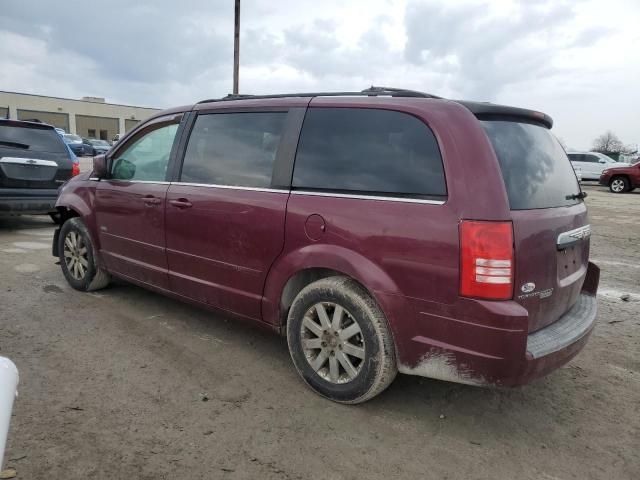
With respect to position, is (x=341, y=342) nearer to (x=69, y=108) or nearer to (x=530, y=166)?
(x=530, y=166)

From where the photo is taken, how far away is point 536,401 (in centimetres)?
304

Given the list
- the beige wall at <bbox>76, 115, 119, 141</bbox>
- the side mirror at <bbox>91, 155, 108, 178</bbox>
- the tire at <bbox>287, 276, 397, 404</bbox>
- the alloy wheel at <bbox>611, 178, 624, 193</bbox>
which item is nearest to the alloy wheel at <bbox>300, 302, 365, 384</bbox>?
the tire at <bbox>287, 276, 397, 404</bbox>

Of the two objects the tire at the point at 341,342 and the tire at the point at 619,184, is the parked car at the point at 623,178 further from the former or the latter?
the tire at the point at 341,342

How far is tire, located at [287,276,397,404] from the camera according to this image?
8.87 ft

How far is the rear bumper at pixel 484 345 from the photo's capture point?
7.68 feet

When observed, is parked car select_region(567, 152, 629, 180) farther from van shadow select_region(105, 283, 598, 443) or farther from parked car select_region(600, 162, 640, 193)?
van shadow select_region(105, 283, 598, 443)

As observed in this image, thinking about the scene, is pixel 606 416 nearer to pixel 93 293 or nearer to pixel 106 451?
pixel 106 451

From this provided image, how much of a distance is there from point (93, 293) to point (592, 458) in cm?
442

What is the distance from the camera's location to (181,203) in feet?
12.0

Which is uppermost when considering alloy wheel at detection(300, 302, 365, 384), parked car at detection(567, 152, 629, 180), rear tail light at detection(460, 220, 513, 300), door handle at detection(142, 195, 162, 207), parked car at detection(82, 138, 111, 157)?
parked car at detection(82, 138, 111, 157)

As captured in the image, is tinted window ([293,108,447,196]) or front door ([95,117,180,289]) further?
front door ([95,117,180,289])

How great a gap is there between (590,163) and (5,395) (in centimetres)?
2849

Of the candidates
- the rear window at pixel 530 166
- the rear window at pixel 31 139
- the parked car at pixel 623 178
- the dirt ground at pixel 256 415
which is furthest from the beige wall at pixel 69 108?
the rear window at pixel 530 166

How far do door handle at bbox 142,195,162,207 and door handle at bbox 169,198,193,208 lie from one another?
0.63 feet
